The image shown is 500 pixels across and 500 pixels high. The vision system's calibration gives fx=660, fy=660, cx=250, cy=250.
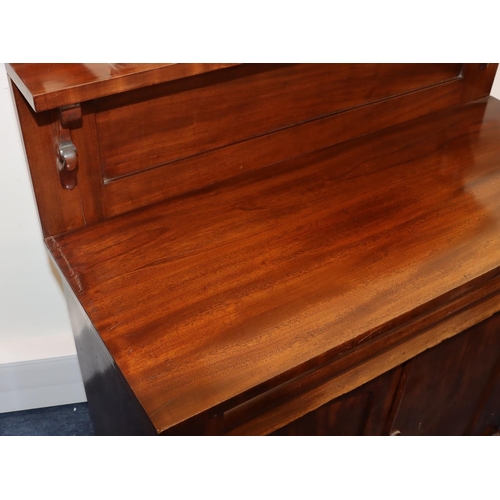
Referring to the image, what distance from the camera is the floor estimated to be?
175cm

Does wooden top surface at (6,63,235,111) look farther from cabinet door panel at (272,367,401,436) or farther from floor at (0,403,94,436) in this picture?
floor at (0,403,94,436)

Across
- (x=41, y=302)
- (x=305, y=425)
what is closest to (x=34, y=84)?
(x=305, y=425)

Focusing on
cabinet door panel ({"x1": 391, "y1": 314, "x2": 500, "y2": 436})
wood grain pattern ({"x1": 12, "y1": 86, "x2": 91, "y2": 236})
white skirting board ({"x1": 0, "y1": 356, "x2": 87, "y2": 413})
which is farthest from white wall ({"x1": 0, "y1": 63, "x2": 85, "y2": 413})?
cabinet door panel ({"x1": 391, "y1": 314, "x2": 500, "y2": 436})

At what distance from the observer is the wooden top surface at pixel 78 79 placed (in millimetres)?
915

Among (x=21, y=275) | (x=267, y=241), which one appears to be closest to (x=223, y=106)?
(x=267, y=241)

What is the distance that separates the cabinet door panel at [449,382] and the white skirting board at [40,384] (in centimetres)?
87

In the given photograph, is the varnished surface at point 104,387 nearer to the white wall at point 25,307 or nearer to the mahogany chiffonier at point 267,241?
the mahogany chiffonier at point 267,241

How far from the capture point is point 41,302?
1.59m

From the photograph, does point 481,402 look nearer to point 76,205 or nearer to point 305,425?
point 305,425

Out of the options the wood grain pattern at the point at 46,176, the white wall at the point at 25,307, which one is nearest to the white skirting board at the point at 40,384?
the white wall at the point at 25,307

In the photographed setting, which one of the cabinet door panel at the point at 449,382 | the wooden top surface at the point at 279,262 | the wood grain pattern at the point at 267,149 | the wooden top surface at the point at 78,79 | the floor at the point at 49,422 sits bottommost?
the floor at the point at 49,422

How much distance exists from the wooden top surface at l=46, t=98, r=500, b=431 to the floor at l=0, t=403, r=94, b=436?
0.83 meters

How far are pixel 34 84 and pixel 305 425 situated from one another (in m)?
0.67

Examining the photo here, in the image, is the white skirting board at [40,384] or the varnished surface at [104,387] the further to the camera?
the white skirting board at [40,384]
